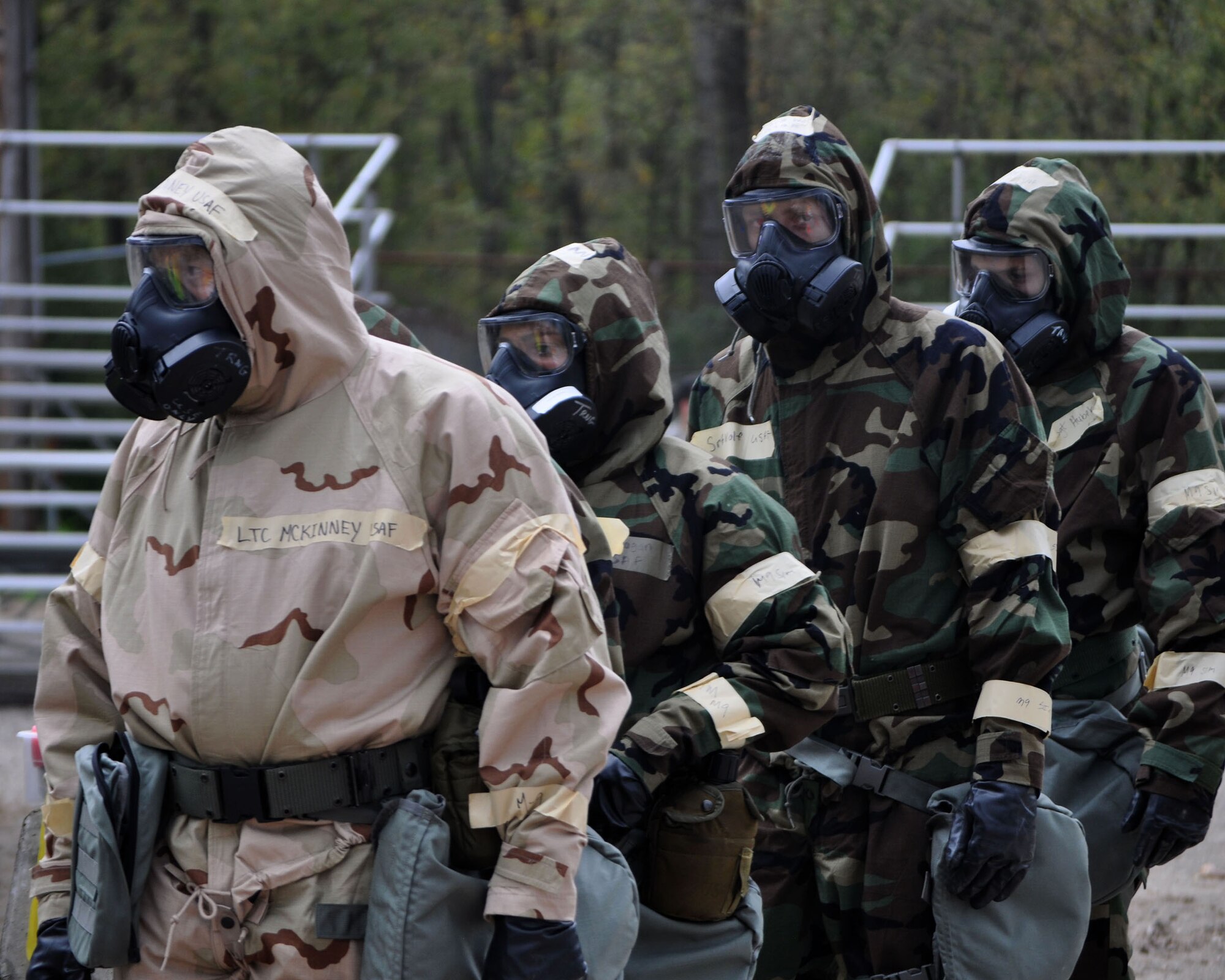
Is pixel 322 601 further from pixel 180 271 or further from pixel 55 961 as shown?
pixel 55 961

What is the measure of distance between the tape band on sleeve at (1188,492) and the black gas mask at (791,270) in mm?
960

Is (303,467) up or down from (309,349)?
down

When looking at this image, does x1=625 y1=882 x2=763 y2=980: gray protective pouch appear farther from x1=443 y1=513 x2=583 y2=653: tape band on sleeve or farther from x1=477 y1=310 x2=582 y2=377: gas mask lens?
x1=477 y1=310 x2=582 y2=377: gas mask lens

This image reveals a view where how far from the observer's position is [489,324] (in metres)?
3.26

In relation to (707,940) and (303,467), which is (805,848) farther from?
(303,467)

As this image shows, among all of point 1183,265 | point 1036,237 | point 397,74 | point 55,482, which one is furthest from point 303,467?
point 397,74

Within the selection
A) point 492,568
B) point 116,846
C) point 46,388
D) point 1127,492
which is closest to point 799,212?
point 1127,492

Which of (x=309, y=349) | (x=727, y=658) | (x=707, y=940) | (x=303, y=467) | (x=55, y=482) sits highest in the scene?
(x=309, y=349)

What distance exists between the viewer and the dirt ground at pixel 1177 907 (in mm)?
5445

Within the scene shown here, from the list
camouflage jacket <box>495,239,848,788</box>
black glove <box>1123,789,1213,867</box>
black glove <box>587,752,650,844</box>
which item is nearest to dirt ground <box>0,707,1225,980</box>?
black glove <box>1123,789,1213,867</box>

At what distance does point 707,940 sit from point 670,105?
19112 millimetres

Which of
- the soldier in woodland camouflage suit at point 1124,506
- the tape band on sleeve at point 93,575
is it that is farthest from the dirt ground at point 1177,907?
the tape band on sleeve at point 93,575

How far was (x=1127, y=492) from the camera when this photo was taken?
4086mm

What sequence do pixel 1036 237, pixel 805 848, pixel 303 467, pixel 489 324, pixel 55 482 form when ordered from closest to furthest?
pixel 303 467
pixel 489 324
pixel 805 848
pixel 1036 237
pixel 55 482
